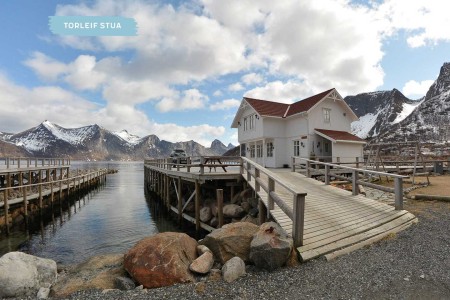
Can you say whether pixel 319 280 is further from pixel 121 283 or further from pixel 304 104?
pixel 304 104

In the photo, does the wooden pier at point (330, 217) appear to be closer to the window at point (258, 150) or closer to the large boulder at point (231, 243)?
the large boulder at point (231, 243)

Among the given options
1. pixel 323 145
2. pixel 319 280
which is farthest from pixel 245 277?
pixel 323 145

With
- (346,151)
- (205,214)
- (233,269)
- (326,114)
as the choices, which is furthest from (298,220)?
(326,114)

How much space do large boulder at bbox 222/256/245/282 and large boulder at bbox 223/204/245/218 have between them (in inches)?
273

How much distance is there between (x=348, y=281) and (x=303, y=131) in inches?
825

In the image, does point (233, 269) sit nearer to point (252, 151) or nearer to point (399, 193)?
point (399, 193)

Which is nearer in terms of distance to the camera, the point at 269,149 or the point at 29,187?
the point at 29,187

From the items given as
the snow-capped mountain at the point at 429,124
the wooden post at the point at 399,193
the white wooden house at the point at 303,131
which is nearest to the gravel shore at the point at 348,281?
the wooden post at the point at 399,193

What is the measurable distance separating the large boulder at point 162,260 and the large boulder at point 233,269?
30.2 inches

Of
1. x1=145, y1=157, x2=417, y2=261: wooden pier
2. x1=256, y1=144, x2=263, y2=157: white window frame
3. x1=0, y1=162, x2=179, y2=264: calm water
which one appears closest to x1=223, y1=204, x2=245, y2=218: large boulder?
x1=145, y1=157, x2=417, y2=261: wooden pier

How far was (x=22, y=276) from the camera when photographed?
17.9 ft

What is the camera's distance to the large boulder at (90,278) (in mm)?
5580

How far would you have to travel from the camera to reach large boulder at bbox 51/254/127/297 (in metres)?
5.58

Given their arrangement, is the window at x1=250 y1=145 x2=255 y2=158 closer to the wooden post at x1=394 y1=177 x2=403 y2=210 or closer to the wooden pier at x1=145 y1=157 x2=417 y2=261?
the wooden pier at x1=145 y1=157 x2=417 y2=261
